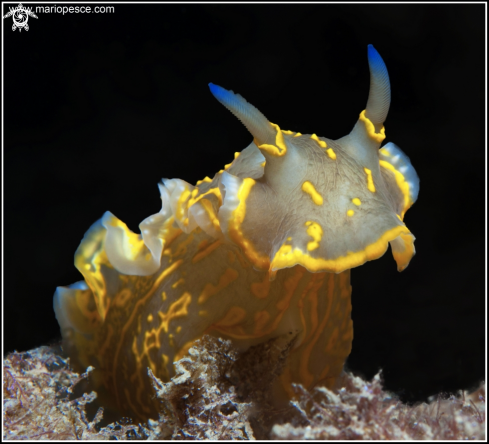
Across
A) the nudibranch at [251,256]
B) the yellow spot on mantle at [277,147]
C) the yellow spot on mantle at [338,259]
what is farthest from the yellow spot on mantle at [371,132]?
the yellow spot on mantle at [338,259]

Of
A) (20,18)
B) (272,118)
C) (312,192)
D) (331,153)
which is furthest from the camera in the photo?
(272,118)

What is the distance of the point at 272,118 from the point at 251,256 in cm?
202

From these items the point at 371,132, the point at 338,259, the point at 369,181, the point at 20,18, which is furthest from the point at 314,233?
the point at 20,18

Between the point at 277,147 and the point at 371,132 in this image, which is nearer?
the point at 277,147

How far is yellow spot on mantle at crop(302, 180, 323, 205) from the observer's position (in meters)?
1.73

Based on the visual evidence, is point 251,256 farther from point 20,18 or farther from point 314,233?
point 20,18

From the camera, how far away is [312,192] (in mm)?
1756

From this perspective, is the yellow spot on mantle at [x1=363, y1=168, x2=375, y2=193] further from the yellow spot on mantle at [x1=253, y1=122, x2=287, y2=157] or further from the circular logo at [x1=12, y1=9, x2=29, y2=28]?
the circular logo at [x1=12, y1=9, x2=29, y2=28]

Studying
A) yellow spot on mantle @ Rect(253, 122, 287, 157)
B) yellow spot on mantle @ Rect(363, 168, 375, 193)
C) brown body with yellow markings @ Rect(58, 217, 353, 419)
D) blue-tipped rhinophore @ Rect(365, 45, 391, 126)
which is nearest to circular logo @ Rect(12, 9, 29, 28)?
Answer: brown body with yellow markings @ Rect(58, 217, 353, 419)

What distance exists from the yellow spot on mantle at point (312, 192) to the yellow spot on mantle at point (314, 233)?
0.40ft

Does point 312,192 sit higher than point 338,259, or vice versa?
point 312,192

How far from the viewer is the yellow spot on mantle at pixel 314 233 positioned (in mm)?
1584

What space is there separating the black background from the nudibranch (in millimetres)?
1277

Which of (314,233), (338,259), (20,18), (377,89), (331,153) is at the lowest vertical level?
(338,259)
